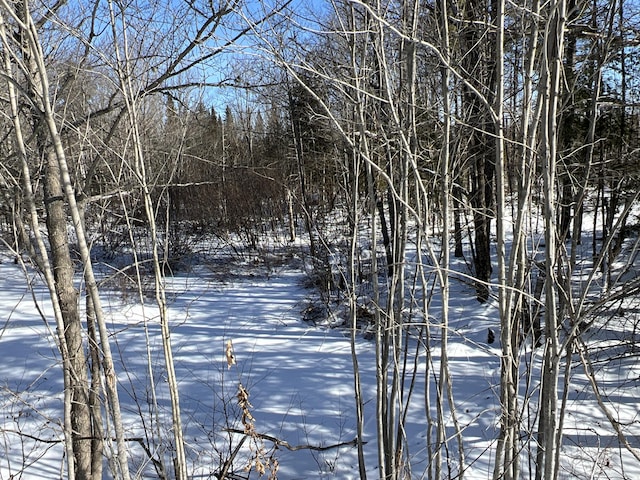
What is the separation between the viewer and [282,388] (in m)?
5.80

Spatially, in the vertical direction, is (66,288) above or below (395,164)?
below

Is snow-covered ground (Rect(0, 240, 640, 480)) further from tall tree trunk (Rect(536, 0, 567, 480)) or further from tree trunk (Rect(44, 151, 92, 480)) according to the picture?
tall tree trunk (Rect(536, 0, 567, 480))

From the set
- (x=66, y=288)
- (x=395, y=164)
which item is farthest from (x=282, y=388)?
(x=395, y=164)

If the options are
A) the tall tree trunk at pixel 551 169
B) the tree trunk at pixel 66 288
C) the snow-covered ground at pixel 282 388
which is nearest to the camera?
the tall tree trunk at pixel 551 169

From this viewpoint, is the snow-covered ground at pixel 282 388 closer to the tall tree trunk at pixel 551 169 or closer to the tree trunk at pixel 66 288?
the tree trunk at pixel 66 288

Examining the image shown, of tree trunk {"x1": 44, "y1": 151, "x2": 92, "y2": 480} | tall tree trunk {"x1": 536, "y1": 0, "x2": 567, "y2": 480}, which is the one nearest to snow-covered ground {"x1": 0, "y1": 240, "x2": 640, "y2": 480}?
tree trunk {"x1": 44, "y1": 151, "x2": 92, "y2": 480}

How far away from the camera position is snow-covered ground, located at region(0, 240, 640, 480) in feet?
13.6

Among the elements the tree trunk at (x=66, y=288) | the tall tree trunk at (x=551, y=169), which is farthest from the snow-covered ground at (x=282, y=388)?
the tall tree trunk at (x=551, y=169)

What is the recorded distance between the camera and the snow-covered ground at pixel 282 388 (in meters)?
4.16

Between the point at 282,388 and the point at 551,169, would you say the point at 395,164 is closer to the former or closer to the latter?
the point at 551,169

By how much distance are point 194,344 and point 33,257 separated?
486cm

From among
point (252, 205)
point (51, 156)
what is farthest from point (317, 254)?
point (51, 156)

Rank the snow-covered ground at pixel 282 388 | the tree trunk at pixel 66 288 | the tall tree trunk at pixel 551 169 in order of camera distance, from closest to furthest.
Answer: the tall tree trunk at pixel 551 169 < the tree trunk at pixel 66 288 < the snow-covered ground at pixel 282 388

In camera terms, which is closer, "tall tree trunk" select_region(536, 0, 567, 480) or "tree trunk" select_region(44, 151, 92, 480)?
"tall tree trunk" select_region(536, 0, 567, 480)
